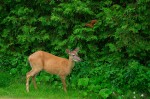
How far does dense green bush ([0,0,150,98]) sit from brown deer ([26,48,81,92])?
0.43 meters

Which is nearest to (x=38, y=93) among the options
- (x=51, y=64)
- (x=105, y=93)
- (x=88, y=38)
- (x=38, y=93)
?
(x=38, y=93)

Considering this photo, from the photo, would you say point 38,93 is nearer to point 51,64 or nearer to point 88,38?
point 51,64

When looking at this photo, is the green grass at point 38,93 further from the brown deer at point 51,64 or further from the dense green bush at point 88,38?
the dense green bush at point 88,38

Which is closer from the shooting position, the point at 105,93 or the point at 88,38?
the point at 105,93

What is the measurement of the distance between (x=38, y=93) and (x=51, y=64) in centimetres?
85

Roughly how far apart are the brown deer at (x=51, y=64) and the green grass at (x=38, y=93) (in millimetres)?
213

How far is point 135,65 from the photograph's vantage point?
33.5 ft

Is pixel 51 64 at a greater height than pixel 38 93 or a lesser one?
greater

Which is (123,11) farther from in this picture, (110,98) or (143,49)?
(110,98)

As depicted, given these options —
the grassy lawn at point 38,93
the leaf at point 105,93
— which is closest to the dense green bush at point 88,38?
the leaf at point 105,93

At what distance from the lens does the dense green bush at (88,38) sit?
10297 millimetres

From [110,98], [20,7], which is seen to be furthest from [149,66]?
[20,7]

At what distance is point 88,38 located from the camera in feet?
36.4

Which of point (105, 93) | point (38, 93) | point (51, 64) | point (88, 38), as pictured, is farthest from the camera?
point (88, 38)
